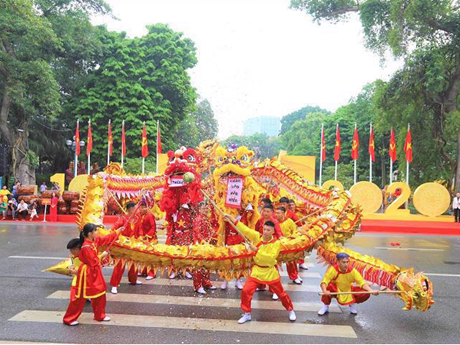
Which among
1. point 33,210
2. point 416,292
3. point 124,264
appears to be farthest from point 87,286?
point 33,210

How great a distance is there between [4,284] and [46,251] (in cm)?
279

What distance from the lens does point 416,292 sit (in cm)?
477

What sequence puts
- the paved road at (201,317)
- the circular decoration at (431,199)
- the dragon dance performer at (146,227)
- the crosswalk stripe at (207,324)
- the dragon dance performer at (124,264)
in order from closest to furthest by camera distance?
the paved road at (201,317)
the crosswalk stripe at (207,324)
the dragon dance performer at (124,264)
the dragon dance performer at (146,227)
the circular decoration at (431,199)

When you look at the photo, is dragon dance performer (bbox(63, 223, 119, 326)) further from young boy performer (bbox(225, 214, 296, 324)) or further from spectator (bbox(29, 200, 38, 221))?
spectator (bbox(29, 200, 38, 221))

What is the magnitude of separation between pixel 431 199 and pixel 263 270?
45.4 ft

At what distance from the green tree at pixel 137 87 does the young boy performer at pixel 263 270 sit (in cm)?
2122

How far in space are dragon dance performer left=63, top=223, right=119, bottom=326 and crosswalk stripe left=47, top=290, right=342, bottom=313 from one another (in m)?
0.88

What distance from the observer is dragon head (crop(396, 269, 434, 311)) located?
474cm

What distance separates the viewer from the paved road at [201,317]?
4453 millimetres

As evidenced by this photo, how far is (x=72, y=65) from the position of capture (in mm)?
26203

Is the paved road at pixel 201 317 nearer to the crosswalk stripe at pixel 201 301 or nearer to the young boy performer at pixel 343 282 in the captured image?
the crosswalk stripe at pixel 201 301

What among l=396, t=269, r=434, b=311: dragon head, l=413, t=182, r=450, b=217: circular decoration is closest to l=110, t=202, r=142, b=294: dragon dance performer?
l=396, t=269, r=434, b=311: dragon head

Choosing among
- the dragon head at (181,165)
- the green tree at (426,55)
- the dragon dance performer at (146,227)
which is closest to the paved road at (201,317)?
the dragon dance performer at (146,227)

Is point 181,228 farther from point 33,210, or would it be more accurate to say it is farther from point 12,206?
point 12,206
